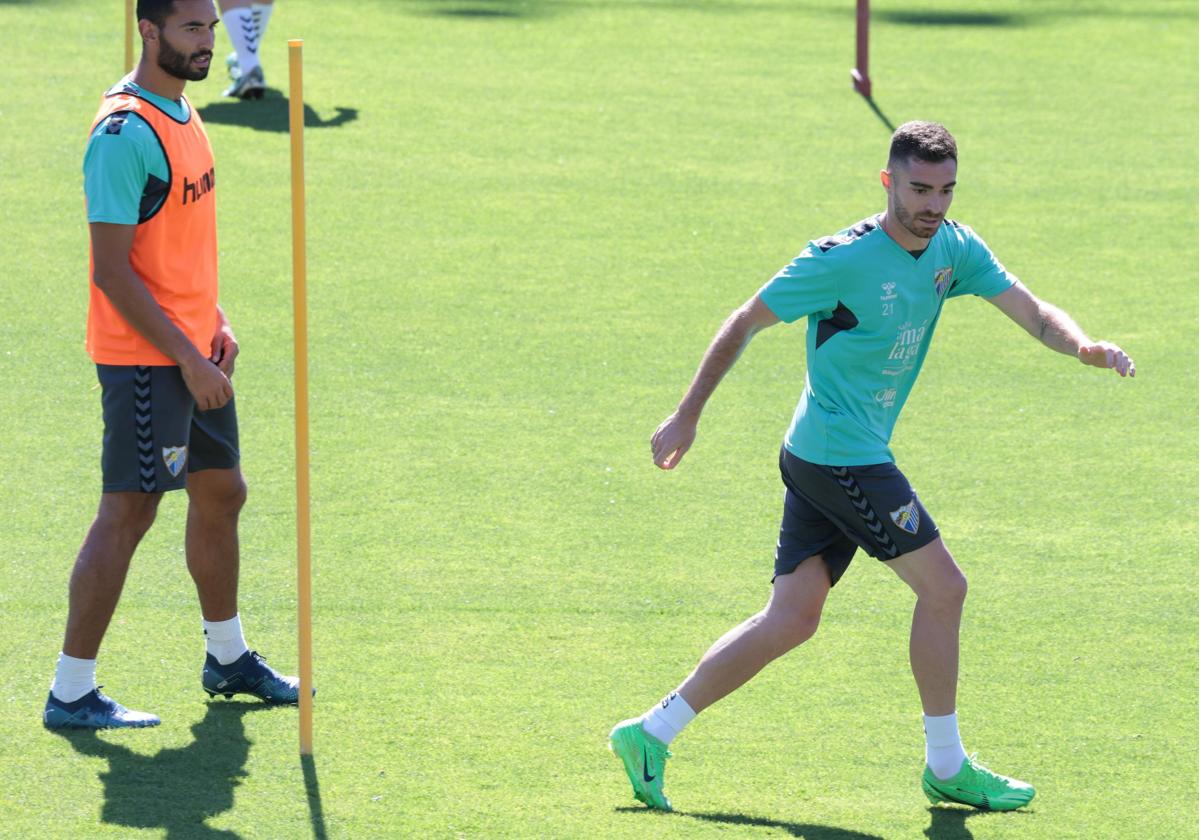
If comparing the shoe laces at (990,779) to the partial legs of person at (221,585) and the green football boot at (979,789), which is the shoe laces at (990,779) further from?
the partial legs of person at (221,585)

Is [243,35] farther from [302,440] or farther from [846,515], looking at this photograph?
[846,515]

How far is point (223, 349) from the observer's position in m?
5.30

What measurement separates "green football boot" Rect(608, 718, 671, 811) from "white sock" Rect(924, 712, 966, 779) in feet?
2.30

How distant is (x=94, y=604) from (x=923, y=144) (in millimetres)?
2592

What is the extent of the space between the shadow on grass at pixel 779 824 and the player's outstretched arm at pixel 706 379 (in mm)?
923

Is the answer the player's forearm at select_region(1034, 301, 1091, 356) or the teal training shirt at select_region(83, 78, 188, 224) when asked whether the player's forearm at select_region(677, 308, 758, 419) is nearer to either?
the player's forearm at select_region(1034, 301, 1091, 356)

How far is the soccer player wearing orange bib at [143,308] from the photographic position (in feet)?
15.7

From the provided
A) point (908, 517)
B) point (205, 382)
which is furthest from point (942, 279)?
point (205, 382)

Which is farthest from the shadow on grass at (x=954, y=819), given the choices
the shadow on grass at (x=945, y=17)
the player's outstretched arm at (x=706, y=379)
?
the shadow on grass at (x=945, y=17)

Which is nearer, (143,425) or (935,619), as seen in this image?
(935,619)

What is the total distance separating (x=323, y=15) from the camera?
48.2ft

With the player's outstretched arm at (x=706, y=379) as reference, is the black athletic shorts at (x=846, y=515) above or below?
below

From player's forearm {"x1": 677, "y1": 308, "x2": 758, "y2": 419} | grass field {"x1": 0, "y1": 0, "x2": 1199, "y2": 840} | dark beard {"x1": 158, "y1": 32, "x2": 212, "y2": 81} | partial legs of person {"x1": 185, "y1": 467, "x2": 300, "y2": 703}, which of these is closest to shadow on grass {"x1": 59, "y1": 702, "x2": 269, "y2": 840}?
grass field {"x1": 0, "y1": 0, "x2": 1199, "y2": 840}

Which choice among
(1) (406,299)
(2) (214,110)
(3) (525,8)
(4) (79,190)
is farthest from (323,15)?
(1) (406,299)
